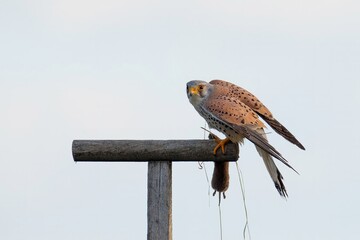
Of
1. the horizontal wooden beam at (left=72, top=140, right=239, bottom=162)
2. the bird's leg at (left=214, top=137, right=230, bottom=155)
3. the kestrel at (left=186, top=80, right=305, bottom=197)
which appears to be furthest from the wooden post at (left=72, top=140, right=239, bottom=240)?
the kestrel at (left=186, top=80, right=305, bottom=197)

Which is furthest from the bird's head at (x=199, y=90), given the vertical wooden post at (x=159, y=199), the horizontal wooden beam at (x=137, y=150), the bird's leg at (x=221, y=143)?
the vertical wooden post at (x=159, y=199)

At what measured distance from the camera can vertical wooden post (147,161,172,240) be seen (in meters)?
4.45

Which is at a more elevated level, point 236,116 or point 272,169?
point 236,116

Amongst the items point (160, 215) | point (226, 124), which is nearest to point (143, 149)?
point (160, 215)

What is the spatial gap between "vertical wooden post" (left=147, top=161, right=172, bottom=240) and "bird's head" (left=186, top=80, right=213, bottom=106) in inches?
34.9

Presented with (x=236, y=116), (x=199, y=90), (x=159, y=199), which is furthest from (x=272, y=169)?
(x=159, y=199)

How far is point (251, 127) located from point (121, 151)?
3.12ft

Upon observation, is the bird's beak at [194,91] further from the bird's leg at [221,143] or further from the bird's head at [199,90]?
the bird's leg at [221,143]

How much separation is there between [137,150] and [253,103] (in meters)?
1.09

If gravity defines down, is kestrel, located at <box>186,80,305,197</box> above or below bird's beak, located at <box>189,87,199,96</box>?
below

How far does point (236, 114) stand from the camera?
16.4 ft

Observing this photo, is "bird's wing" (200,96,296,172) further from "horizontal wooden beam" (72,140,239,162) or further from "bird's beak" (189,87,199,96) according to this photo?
"horizontal wooden beam" (72,140,239,162)

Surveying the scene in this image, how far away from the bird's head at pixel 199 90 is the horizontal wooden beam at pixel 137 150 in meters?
0.74

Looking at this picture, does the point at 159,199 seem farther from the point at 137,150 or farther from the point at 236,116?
the point at 236,116
